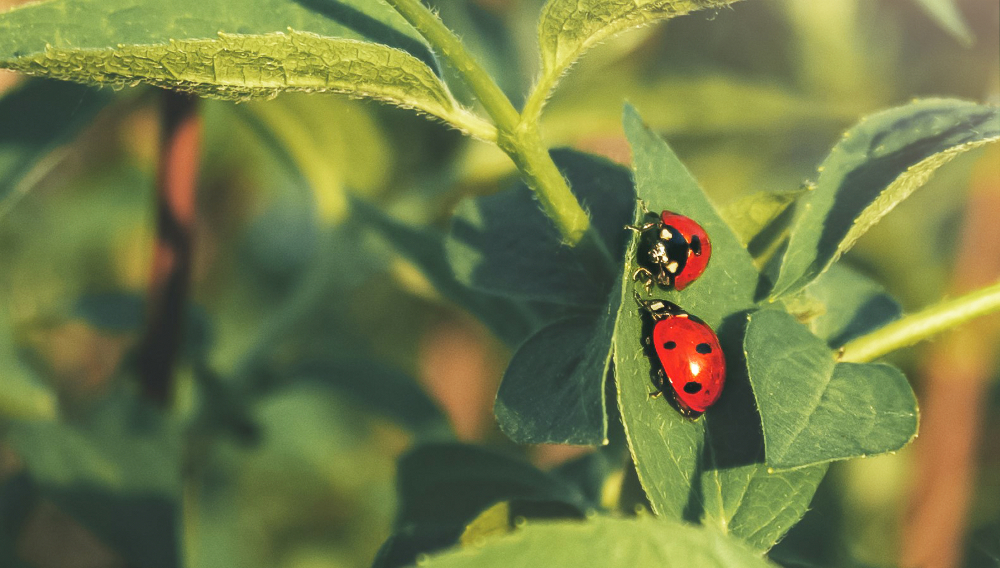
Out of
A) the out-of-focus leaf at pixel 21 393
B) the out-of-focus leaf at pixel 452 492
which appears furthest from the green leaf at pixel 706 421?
the out-of-focus leaf at pixel 21 393

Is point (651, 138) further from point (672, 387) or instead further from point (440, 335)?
point (440, 335)

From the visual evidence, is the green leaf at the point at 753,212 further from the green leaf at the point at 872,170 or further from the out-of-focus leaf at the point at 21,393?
the out-of-focus leaf at the point at 21,393

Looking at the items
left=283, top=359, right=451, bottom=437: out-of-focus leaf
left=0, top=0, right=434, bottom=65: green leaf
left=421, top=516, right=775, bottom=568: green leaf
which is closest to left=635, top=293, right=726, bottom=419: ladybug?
left=421, top=516, right=775, bottom=568: green leaf

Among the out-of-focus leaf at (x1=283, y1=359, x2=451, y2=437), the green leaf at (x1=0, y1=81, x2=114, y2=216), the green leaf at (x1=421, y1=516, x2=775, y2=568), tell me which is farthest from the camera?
the out-of-focus leaf at (x1=283, y1=359, x2=451, y2=437)

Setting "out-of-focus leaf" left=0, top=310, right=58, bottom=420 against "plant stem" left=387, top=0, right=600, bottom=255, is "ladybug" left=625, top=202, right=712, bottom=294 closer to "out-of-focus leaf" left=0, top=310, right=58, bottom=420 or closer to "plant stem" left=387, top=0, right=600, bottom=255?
"plant stem" left=387, top=0, right=600, bottom=255

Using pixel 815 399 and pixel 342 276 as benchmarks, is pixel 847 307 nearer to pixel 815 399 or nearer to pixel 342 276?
pixel 815 399

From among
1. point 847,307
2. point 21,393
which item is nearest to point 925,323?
point 847,307
